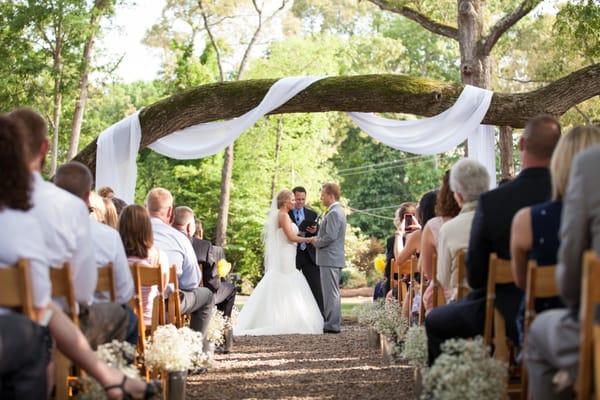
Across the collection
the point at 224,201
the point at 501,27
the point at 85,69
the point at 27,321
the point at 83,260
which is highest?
the point at 501,27

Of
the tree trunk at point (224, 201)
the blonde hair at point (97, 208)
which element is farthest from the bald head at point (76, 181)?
the tree trunk at point (224, 201)

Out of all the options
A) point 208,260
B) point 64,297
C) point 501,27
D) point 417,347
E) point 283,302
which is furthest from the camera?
point 501,27

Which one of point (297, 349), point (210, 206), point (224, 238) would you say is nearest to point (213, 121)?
point (297, 349)

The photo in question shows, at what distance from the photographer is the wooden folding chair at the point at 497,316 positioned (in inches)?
201

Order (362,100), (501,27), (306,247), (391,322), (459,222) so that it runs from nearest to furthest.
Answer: (459,222), (391,322), (362,100), (306,247), (501,27)

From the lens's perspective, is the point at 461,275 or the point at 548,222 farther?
the point at 461,275

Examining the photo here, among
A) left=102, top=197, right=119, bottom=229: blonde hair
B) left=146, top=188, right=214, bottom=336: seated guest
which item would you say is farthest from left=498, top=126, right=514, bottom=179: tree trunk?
left=102, top=197, right=119, bottom=229: blonde hair

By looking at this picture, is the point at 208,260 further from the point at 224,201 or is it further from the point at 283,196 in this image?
the point at 224,201

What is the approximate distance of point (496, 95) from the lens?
1255 cm

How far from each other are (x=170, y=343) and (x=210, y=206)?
2418 centimetres

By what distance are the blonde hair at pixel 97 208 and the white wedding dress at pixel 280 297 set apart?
651 cm

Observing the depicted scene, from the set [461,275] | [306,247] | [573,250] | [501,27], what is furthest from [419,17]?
[573,250]

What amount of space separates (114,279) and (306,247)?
28.7 feet

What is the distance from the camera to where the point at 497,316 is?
530 cm
